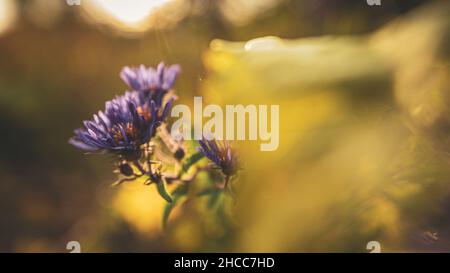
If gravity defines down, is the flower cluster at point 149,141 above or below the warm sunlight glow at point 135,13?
below

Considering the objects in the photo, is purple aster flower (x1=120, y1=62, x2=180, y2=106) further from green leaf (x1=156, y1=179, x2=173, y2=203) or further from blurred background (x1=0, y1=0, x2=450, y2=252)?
green leaf (x1=156, y1=179, x2=173, y2=203)

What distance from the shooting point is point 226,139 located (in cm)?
87

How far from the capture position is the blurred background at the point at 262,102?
89 centimetres

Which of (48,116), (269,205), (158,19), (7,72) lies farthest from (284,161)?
(7,72)

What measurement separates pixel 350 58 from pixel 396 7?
0.49 ft

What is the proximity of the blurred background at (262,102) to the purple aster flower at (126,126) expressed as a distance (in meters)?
0.06

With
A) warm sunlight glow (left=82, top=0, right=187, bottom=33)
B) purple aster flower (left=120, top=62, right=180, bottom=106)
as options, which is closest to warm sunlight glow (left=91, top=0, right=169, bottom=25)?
warm sunlight glow (left=82, top=0, right=187, bottom=33)

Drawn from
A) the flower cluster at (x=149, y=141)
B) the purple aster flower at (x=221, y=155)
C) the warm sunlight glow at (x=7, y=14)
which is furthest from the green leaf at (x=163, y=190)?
the warm sunlight glow at (x=7, y=14)

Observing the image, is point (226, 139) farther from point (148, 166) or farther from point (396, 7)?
point (396, 7)

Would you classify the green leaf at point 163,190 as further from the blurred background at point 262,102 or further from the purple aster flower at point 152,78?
the purple aster flower at point 152,78

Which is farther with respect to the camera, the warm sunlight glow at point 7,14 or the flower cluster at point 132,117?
the warm sunlight glow at point 7,14

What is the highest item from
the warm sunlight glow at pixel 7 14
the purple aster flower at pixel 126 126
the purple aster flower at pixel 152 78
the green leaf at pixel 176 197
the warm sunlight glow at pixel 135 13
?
the warm sunlight glow at pixel 7 14

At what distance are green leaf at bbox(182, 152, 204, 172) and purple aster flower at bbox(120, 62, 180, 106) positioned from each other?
136mm
